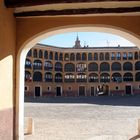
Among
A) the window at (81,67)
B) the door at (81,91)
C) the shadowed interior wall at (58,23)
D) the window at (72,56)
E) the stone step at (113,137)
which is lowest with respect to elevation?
the stone step at (113,137)

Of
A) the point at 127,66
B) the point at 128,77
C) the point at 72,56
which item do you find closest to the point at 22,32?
the point at 72,56

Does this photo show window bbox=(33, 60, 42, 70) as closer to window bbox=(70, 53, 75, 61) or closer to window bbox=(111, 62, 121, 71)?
window bbox=(70, 53, 75, 61)

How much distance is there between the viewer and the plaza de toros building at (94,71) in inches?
2137

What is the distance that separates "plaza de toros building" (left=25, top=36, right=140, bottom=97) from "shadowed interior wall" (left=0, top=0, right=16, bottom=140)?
44679 mm

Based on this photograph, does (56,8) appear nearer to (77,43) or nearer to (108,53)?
(108,53)

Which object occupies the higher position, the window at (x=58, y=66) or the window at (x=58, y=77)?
the window at (x=58, y=66)

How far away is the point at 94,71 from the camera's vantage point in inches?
2165

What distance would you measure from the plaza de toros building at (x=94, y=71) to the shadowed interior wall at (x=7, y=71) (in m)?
44.7

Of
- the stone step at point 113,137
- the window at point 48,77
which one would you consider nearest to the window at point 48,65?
the window at point 48,77

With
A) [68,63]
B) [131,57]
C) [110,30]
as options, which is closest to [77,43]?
[68,63]

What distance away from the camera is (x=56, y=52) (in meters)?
54.0

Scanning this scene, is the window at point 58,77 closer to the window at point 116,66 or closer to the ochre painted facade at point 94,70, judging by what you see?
the ochre painted facade at point 94,70

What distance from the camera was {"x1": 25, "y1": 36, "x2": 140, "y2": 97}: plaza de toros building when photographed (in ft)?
178

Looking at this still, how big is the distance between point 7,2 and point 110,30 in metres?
3.32
